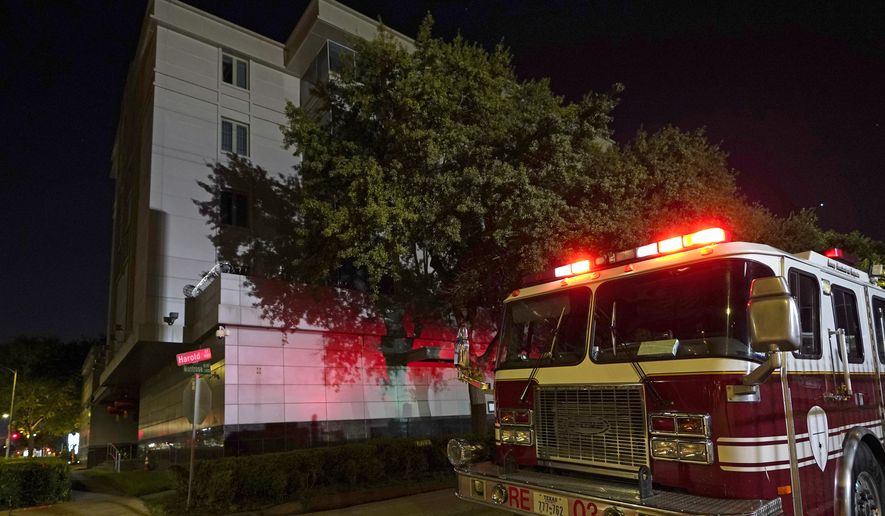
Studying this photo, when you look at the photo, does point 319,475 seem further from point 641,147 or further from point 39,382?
point 39,382

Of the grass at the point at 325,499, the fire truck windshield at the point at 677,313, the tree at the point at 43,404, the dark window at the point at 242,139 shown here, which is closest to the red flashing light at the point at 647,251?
the fire truck windshield at the point at 677,313

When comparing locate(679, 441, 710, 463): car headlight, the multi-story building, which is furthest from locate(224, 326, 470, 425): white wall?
locate(679, 441, 710, 463): car headlight

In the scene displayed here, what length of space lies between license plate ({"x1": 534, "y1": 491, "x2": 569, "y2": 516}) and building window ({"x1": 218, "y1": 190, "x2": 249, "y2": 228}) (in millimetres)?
19037

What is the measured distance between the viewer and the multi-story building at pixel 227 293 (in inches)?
627

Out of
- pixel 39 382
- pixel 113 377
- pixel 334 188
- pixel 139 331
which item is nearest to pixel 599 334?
pixel 334 188

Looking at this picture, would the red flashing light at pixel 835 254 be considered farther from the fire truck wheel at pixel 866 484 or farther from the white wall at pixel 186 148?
the white wall at pixel 186 148

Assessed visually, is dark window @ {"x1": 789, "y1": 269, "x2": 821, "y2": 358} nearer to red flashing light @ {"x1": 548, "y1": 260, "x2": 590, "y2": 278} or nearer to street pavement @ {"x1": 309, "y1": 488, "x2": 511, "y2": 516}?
red flashing light @ {"x1": 548, "y1": 260, "x2": 590, "y2": 278}

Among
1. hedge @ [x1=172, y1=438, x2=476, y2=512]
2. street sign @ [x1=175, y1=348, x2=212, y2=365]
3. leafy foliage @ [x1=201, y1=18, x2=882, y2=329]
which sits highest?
leafy foliage @ [x1=201, y1=18, x2=882, y2=329]

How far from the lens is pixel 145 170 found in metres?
21.8

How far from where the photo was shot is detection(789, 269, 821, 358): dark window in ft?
16.6

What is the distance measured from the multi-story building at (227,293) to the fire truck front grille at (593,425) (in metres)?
7.69

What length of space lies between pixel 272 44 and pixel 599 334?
967 inches

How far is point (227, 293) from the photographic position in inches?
614

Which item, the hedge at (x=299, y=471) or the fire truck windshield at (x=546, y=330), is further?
the hedge at (x=299, y=471)
